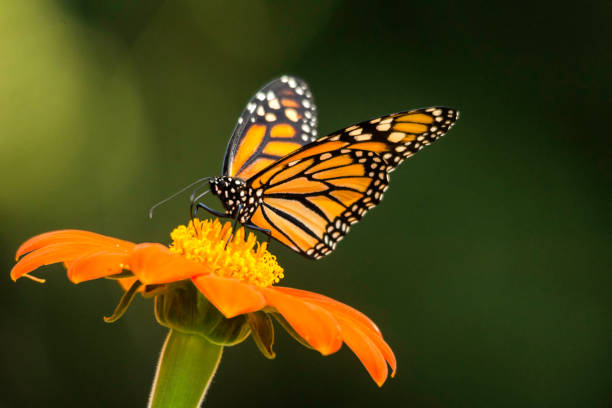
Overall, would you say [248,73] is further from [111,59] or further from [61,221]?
[61,221]

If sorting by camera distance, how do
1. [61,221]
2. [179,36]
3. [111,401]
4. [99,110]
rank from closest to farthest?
[111,401] → [61,221] → [99,110] → [179,36]

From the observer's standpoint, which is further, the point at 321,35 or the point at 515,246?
the point at 321,35

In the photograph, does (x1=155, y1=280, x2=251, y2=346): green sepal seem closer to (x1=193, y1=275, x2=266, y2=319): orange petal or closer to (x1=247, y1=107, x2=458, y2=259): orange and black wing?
(x1=193, y1=275, x2=266, y2=319): orange petal

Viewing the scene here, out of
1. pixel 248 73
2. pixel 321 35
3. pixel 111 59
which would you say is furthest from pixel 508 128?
pixel 111 59

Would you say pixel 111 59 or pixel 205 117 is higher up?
pixel 111 59

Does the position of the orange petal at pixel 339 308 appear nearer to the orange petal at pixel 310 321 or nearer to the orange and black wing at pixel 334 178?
the orange petal at pixel 310 321

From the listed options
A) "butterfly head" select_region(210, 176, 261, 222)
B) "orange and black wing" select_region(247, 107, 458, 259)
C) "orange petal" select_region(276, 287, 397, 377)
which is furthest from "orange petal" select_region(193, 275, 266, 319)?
"orange and black wing" select_region(247, 107, 458, 259)

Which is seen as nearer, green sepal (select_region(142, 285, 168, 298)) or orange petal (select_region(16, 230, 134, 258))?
green sepal (select_region(142, 285, 168, 298))
